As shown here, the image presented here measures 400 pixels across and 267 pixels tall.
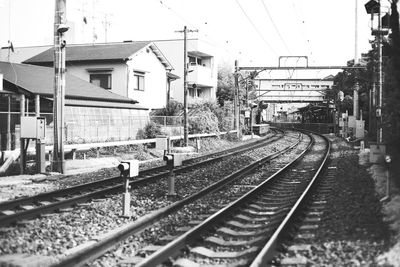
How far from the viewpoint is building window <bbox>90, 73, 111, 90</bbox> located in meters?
34.8

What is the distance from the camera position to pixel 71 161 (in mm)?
18578

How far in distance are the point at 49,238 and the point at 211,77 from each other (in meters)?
44.1

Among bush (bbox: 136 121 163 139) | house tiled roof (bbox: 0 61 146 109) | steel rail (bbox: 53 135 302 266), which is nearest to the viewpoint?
steel rail (bbox: 53 135 302 266)

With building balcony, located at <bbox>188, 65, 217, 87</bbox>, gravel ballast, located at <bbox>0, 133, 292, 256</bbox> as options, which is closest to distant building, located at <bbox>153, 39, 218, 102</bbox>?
building balcony, located at <bbox>188, 65, 217, 87</bbox>

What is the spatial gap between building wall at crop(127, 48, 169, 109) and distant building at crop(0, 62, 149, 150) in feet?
12.3

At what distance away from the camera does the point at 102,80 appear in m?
35.2

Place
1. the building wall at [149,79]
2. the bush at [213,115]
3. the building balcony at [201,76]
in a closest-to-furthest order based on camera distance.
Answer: the bush at [213,115], the building wall at [149,79], the building balcony at [201,76]

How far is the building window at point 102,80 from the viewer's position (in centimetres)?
3478

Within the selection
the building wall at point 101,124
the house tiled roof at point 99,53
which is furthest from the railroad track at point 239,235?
the house tiled roof at point 99,53

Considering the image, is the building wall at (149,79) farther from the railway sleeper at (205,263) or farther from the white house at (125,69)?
the railway sleeper at (205,263)

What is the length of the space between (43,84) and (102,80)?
11.2 meters

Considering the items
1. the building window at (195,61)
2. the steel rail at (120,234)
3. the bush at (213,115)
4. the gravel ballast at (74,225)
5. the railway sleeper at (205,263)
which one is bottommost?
the railway sleeper at (205,263)

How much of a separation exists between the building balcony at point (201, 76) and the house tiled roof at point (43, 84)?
15423 mm

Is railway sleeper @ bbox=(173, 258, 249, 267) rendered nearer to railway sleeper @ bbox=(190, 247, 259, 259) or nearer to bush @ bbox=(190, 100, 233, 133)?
railway sleeper @ bbox=(190, 247, 259, 259)
